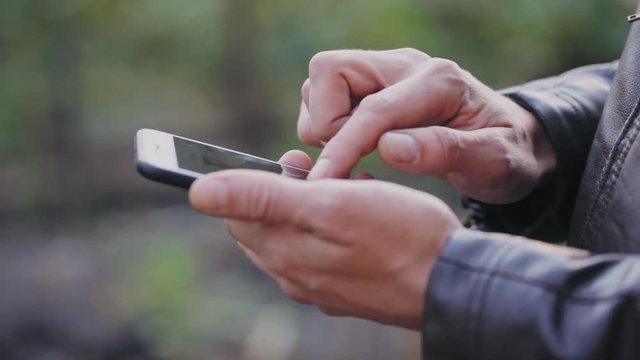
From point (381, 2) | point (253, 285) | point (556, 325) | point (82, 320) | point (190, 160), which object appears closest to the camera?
point (556, 325)

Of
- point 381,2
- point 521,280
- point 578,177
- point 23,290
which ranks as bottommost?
point 23,290

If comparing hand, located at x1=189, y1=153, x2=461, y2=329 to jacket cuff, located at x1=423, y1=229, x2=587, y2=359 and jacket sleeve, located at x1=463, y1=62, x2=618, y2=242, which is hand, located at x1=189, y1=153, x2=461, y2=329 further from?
jacket sleeve, located at x1=463, y1=62, x2=618, y2=242

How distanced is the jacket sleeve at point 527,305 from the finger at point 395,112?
0.76 ft

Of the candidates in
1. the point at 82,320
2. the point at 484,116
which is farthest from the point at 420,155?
the point at 82,320

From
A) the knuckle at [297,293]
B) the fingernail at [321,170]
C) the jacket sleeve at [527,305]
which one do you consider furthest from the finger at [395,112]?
the jacket sleeve at [527,305]

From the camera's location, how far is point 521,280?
72 cm

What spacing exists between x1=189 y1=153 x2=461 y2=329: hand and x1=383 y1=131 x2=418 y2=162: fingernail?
0.15 metres

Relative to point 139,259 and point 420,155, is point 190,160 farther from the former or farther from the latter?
point 139,259

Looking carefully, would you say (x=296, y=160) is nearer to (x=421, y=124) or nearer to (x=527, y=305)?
(x=421, y=124)

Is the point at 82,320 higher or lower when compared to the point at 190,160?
lower

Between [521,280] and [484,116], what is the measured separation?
0.40 metres

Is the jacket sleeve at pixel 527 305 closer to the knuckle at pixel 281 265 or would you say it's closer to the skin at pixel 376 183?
the skin at pixel 376 183

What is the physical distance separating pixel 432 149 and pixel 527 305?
0.30m

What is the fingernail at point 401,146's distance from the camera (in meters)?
0.96
